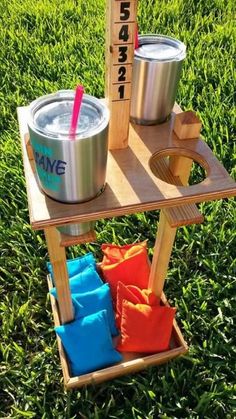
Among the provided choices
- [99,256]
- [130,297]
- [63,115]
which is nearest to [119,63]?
[63,115]

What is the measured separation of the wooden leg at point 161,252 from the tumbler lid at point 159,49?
30 cm

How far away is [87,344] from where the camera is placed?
101 cm

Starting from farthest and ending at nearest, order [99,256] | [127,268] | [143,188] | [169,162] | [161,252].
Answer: [99,256]
[127,268]
[161,252]
[169,162]
[143,188]

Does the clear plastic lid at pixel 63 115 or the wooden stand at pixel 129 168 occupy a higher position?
the clear plastic lid at pixel 63 115

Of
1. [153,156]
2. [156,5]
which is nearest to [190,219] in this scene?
[153,156]

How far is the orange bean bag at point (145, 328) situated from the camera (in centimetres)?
104

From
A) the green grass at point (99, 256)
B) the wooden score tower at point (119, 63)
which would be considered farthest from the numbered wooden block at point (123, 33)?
the green grass at point (99, 256)

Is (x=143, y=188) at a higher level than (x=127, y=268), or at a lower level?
higher

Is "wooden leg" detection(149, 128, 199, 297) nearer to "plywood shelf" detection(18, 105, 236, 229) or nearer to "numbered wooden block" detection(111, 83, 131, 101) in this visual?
"plywood shelf" detection(18, 105, 236, 229)

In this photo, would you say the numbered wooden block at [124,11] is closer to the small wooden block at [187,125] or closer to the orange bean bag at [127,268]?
the small wooden block at [187,125]

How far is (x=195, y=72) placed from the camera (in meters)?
1.82

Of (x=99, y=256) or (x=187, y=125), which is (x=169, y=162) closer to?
(x=187, y=125)

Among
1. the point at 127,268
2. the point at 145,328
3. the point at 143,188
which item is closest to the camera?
the point at 143,188

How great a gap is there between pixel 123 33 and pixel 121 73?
61 millimetres
